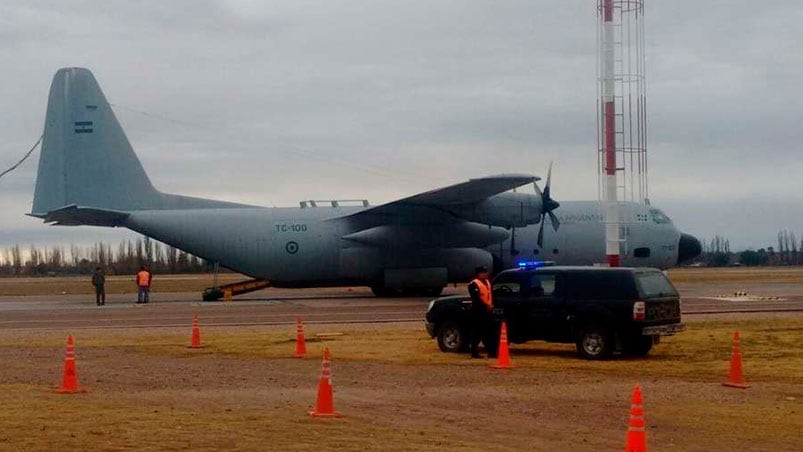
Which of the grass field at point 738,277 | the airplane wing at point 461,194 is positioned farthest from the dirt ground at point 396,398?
the grass field at point 738,277

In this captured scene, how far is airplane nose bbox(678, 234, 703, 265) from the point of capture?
46.5 m

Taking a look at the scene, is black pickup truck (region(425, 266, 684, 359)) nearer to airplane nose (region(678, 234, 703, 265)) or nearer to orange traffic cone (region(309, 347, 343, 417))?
orange traffic cone (region(309, 347, 343, 417))

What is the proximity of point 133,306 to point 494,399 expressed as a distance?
28406mm

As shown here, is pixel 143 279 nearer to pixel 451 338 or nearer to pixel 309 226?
pixel 309 226

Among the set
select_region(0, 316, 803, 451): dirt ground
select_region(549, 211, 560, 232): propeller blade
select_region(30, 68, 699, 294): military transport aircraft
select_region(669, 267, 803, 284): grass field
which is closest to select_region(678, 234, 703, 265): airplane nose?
select_region(30, 68, 699, 294): military transport aircraft

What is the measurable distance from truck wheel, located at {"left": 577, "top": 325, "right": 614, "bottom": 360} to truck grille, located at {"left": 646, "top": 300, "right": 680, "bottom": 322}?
851mm

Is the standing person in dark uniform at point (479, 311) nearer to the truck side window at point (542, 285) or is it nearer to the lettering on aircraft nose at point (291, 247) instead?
the truck side window at point (542, 285)

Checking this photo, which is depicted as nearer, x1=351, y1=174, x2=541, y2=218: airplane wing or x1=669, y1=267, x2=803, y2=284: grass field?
x1=351, y1=174, x2=541, y2=218: airplane wing

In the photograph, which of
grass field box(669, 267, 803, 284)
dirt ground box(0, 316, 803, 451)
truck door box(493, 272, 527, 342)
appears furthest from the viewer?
grass field box(669, 267, 803, 284)

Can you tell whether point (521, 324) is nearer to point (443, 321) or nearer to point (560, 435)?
point (443, 321)

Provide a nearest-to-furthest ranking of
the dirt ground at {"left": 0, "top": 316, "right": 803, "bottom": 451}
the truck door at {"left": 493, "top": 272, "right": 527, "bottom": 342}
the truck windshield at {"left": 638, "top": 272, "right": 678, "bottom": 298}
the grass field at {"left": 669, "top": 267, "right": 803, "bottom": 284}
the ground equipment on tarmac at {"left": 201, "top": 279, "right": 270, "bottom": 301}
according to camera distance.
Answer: the dirt ground at {"left": 0, "top": 316, "right": 803, "bottom": 451}, the truck windshield at {"left": 638, "top": 272, "right": 678, "bottom": 298}, the truck door at {"left": 493, "top": 272, "right": 527, "bottom": 342}, the ground equipment on tarmac at {"left": 201, "top": 279, "right": 270, "bottom": 301}, the grass field at {"left": 669, "top": 267, "right": 803, "bottom": 284}

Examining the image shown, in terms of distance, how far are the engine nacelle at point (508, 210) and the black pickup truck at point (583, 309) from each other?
19.3 metres

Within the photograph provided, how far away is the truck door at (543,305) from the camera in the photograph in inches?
849

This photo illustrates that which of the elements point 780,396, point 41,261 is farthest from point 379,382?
point 41,261
